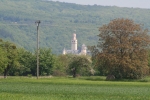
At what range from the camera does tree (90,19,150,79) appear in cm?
7769

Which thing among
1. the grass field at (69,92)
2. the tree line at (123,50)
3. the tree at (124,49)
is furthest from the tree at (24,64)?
the grass field at (69,92)

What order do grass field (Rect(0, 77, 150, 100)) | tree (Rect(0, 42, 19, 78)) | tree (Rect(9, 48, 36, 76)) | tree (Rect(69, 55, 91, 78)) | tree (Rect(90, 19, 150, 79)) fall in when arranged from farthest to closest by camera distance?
tree (Rect(69, 55, 91, 78))
tree (Rect(9, 48, 36, 76))
tree (Rect(0, 42, 19, 78))
tree (Rect(90, 19, 150, 79))
grass field (Rect(0, 77, 150, 100))

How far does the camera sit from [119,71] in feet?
263

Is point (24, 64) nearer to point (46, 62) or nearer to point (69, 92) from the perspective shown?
point (46, 62)

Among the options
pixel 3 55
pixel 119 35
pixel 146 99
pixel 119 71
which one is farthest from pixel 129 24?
pixel 146 99

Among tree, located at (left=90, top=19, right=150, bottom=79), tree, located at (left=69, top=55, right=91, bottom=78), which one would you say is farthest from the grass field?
tree, located at (left=69, top=55, right=91, bottom=78)

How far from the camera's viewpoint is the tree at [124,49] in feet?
255

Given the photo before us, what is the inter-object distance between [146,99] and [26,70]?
255ft

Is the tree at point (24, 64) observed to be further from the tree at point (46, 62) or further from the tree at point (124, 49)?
the tree at point (124, 49)

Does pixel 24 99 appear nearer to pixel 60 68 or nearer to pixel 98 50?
pixel 98 50

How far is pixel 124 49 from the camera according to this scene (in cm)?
7900

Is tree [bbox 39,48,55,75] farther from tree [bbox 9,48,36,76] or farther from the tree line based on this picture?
the tree line

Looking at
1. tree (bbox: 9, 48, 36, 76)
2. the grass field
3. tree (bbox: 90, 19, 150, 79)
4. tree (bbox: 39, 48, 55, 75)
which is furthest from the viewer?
tree (bbox: 39, 48, 55, 75)

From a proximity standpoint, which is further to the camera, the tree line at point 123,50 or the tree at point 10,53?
the tree at point 10,53
